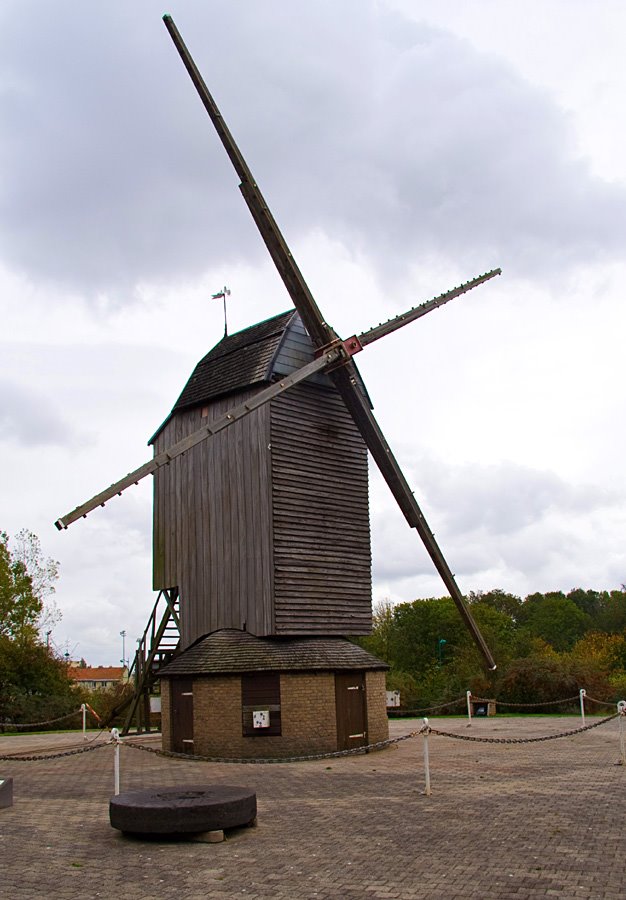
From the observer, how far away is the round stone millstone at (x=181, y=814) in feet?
32.7

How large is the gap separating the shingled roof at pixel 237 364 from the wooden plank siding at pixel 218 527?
34 cm

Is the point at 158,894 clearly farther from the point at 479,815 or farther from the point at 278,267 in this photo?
the point at 278,267

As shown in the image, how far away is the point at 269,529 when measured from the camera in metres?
20.1

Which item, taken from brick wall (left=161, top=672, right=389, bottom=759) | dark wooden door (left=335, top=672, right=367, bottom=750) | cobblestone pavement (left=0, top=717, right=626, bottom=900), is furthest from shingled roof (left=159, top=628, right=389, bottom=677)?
A: cobblestone pavement (left=0, top=717, right=626, bottom=900)

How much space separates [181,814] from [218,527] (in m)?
11.8

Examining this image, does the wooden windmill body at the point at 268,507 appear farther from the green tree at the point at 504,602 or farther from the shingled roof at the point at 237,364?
the green tree at the point at 504,602

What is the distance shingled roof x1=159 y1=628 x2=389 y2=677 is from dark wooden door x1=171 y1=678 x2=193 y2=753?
1.44 ft

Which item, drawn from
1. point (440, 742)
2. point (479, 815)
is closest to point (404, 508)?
point (440, 742)

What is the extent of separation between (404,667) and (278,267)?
44807mm

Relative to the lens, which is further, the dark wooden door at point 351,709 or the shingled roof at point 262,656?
the dark wooden door at point 351,709

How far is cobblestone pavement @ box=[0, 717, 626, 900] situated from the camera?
7.90 metres

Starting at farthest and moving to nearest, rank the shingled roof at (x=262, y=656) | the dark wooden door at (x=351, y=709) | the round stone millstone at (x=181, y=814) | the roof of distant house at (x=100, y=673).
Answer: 1. the roof of distant house at (x=100, y=673)
2. the dark wooden door at (x=351, y=709)
3. the shingled roof at (x=262, y=656)
4. the round stone millstone at (x=181, y=814)

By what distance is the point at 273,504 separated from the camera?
20.2 meters

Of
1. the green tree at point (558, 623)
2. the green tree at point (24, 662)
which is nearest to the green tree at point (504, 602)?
the green tree at point (558, 623)
